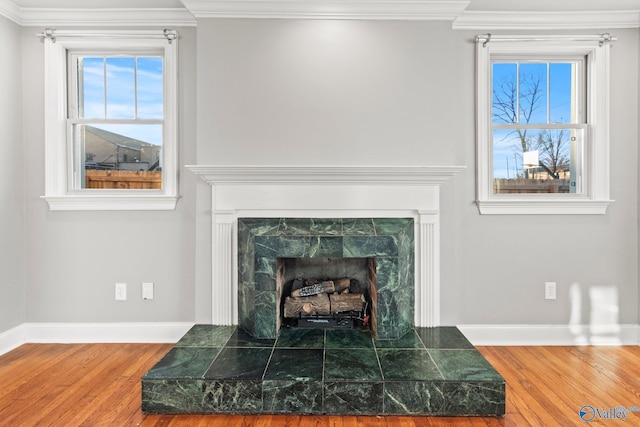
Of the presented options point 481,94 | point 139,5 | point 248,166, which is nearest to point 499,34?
point 481,94

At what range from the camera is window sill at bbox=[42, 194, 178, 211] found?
3025 millimetres

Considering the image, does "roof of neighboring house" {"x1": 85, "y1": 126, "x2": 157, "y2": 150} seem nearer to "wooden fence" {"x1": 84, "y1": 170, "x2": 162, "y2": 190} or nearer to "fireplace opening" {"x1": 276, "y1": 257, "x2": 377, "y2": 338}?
"wooden fence" {"x1": 84, "y1": 170, "x2": 162, "y2": 190}

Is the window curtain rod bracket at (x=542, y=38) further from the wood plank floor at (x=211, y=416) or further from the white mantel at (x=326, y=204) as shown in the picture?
the wood plank floor at (x=211, y=416)

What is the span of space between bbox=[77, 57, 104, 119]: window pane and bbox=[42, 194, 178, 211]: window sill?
0.68 m

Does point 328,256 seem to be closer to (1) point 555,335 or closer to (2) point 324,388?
(2) point 324,388

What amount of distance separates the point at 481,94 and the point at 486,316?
1.72 metres

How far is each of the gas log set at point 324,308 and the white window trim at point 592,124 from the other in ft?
4.02

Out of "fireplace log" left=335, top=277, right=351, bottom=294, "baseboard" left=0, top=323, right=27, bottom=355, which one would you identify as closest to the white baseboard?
"baseboard" left=0, top=323, right=27, bottom=355

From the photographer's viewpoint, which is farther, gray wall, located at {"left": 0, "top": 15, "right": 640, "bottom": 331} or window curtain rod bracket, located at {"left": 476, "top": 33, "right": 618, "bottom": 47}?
window curtain rod bracket, located at {"left": 476, "top": 33, "right": 618, "bottom": 47}

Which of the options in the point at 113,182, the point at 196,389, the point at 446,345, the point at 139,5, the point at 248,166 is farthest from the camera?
the point at 113,182

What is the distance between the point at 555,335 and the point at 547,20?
242 centimetres

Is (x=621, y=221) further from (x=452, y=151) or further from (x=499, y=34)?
(x=499, y=34)

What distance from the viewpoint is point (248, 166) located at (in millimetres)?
2740

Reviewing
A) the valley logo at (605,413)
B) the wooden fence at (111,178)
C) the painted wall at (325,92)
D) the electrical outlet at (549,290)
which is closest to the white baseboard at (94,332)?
the wooden fence at (111,178)
